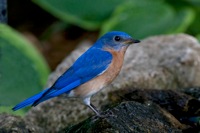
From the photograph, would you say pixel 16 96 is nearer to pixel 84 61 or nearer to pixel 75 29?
pixel 84 61

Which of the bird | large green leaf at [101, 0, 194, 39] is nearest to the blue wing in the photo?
the bird

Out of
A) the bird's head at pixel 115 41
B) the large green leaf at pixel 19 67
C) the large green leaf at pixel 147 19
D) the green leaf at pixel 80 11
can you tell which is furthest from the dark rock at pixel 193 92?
the green leaf at pixel 80 11

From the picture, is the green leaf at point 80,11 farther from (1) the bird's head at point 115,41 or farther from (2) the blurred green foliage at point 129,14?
(1) the bird's head at point 115,41

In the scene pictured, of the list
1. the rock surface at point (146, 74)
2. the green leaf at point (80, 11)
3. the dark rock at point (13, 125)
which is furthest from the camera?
the green leaf at point (80, 11)

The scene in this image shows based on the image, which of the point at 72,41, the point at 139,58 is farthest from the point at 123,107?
the point at 72,41

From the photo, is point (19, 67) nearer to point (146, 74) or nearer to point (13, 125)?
point (146, 74)

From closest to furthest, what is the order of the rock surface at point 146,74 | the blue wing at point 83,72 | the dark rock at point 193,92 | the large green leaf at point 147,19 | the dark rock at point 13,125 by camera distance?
the dark rock at point 13,125, the blue wing at point 83,72, the dark rock at point 193,92, the rock surface at point 146,74, the large green leaf at point 147,19
